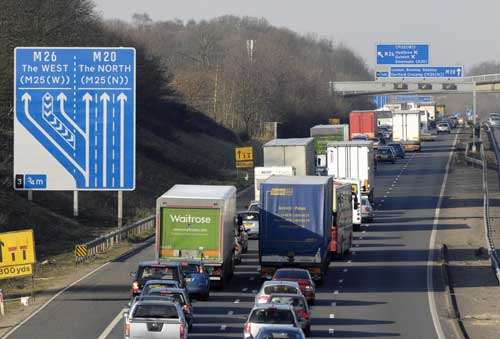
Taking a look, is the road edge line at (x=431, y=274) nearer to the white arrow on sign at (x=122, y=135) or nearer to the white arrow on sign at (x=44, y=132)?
the white arrow on sign at (x=122, y=135)

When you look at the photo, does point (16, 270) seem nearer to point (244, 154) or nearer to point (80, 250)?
point (80, 250)

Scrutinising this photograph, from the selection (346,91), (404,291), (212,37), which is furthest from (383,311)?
(212,37)

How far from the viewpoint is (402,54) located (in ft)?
418

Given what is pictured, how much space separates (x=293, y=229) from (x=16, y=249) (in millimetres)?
9100

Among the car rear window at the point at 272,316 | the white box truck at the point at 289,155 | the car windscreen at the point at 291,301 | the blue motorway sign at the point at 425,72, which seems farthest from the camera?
the blue motorway sign at the point at 425,72

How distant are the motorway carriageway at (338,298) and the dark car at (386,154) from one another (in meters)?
42.5

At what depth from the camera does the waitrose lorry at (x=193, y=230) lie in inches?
1447

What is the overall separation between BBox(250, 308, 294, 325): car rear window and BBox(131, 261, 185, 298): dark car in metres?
6.22

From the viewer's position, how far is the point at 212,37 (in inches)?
7461

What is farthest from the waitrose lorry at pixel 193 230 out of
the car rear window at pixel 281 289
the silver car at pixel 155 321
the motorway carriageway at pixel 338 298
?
the silver car at pixel 155 321

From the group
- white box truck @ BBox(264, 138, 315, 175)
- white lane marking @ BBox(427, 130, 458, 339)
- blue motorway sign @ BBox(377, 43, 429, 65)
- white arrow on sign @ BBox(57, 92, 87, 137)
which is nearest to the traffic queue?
white lane marking @ BBox(427, 130, 458, 339)

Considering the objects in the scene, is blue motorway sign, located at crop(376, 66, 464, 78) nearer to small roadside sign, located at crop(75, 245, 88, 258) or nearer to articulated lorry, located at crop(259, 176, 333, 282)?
small roadside sign, located at crop(75, 245, 88, 258)

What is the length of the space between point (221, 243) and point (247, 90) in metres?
85.6

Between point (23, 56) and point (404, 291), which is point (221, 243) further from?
point (23, 56)
